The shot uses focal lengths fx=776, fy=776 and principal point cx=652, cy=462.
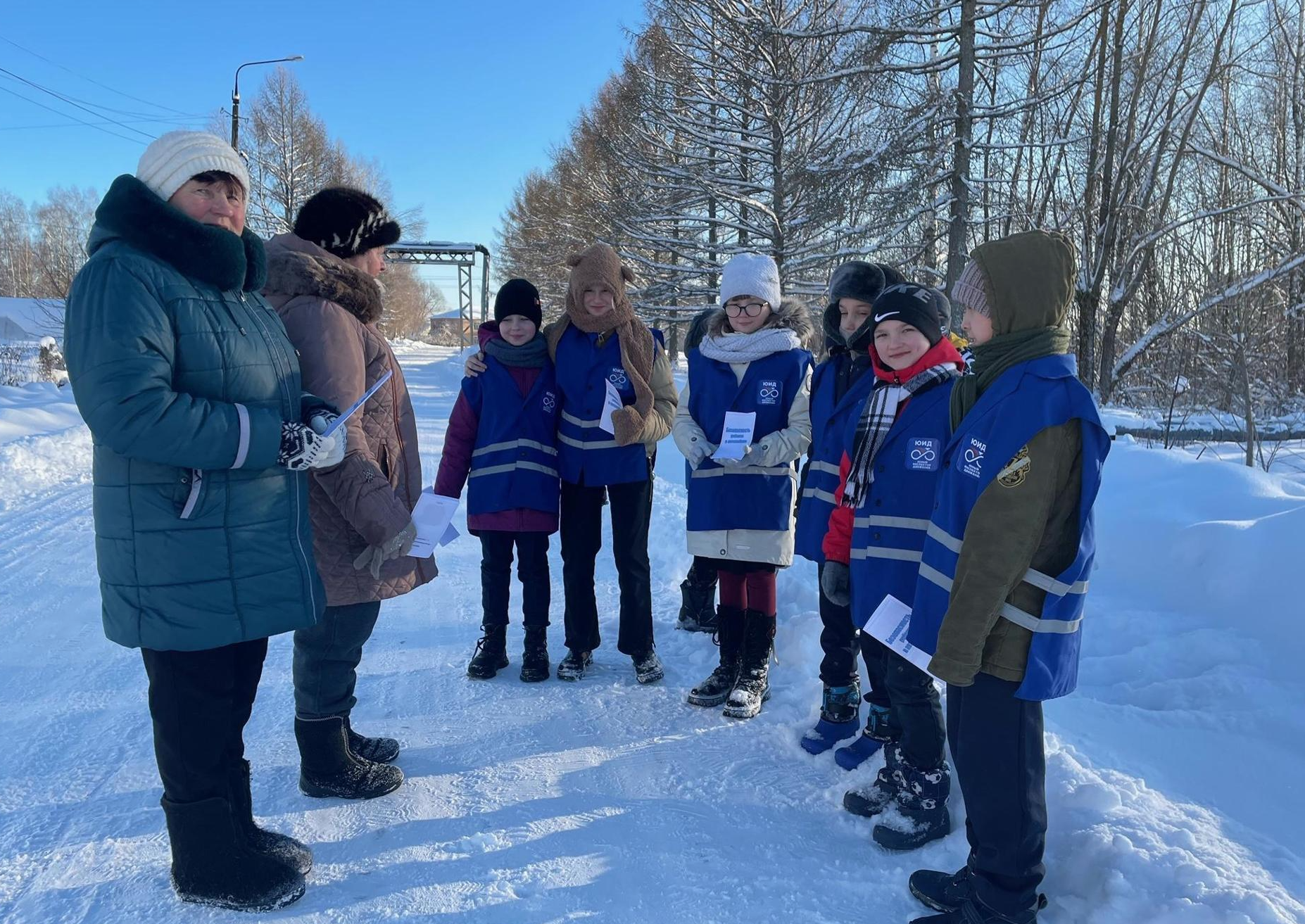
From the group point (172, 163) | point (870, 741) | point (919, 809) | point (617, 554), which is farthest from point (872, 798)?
point (172, 163)

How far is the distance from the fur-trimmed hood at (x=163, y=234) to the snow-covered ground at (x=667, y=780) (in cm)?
177

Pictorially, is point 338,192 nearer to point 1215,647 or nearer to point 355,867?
point 355,867

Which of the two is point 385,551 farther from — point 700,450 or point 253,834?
point 700,450

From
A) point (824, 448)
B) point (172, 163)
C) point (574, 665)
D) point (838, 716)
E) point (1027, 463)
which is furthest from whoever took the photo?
point (574, 665)

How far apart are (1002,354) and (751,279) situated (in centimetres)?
156

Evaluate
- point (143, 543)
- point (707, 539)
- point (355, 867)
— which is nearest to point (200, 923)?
point (355, 867)

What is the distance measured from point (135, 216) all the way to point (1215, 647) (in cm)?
462

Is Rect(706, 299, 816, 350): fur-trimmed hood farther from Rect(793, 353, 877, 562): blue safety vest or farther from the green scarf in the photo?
the green scarf

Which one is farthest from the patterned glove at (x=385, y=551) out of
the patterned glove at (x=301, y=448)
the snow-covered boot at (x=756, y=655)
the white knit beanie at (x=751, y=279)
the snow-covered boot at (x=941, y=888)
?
the snow-covered boot at (x=941, y=888)

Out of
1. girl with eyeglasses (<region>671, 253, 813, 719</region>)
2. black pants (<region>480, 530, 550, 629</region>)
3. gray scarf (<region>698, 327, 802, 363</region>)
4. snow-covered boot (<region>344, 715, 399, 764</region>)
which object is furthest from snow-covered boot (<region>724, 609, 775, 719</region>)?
snow-covered boot (<region>344, 715, 399, 764</region>)

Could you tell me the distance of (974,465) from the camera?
81.5 inches

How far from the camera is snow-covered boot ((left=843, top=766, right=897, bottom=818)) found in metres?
2.67

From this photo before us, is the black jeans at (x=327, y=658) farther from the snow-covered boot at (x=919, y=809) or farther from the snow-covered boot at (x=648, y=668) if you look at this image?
the snow-covered boot at (x=919, y=809)

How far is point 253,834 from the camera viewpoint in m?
2.30
